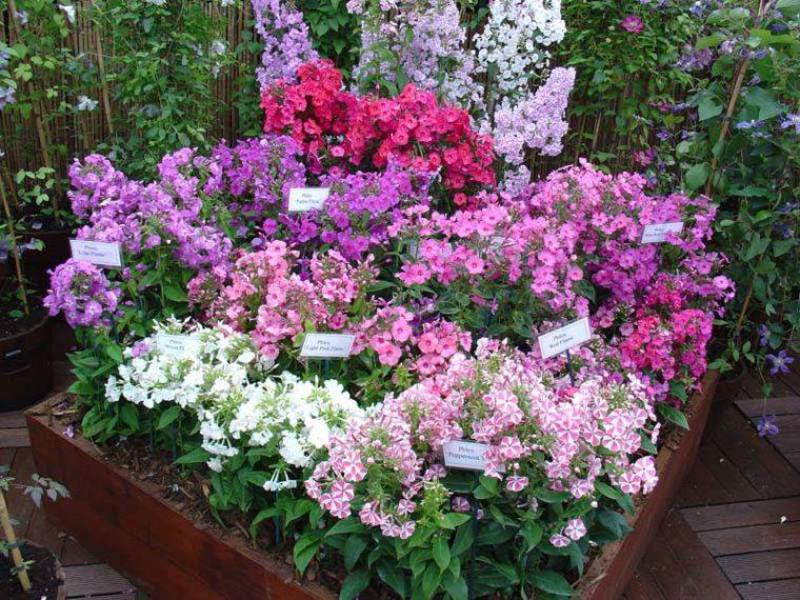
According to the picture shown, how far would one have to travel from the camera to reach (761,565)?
2.41m

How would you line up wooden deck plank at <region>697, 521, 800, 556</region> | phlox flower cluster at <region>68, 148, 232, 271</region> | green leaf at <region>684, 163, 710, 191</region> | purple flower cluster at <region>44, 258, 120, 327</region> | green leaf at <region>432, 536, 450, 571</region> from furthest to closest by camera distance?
green leaf at <region>684, 163, 710, 191</region>, wooden deck plank at <region>697, 521, 800, 556</region>, phlox flower cluster at <region>68, 148, 232, 271</region>, purple flower cluster at <region>44, 258, 120, 327</region>, green leaf at <region>432, 536, 450, 571</region>

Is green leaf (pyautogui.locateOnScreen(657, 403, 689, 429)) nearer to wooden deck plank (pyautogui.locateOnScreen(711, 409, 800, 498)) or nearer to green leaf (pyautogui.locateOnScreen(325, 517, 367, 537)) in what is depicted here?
wooden deck plank (pyautogui.locateOnScreen(711, 409, 800, 498))

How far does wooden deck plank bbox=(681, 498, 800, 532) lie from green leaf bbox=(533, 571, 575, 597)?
112cm

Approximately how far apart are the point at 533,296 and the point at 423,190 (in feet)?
2.13

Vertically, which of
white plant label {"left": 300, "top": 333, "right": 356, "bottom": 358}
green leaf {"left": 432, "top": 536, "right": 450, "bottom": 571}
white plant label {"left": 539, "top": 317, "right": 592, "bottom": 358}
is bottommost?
green leaf {"left": 432, "top": 536, "right": 450, "bottom": 571}

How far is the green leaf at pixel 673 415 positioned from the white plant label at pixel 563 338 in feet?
2.06

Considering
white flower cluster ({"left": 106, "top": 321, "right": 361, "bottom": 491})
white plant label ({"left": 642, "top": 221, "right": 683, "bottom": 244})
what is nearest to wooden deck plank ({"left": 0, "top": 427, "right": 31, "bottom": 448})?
white flower cluster ({"left": 106, "top": 321, "right": 361, "bottom": 491})

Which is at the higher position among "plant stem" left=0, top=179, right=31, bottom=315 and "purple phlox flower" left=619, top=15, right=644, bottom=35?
"purple phlox flower" left=619, top=15, right=644, bottom=35

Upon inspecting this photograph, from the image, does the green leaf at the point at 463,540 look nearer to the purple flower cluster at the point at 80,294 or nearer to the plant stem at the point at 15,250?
the purple flower cluster at the point at 80,294

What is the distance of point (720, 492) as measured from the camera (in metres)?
2.73

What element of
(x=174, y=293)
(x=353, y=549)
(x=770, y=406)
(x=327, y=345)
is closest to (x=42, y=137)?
(x=174, y=293)

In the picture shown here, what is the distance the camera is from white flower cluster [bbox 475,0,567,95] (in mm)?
3027

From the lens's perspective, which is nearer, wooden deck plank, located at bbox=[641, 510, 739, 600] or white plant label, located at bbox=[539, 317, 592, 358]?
white plant label, located at bbox=[539, 317, 592, 358]

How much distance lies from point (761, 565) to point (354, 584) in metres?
1.49
